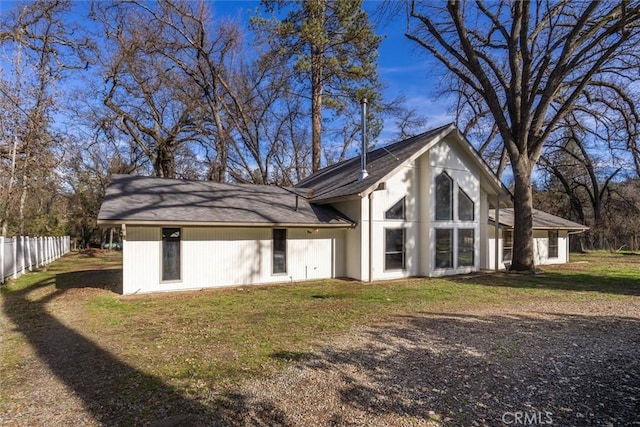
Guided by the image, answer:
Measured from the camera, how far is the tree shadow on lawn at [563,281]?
11125 mm

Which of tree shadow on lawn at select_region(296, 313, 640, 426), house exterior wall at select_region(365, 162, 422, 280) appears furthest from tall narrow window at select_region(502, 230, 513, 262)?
tree shadow on lawn at select_region(296, 313, 640, 426)

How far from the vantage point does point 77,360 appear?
5.09m

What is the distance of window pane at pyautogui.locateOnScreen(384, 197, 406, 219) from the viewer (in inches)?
522

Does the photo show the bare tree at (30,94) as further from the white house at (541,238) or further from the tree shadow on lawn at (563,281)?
the white house at (541,238)

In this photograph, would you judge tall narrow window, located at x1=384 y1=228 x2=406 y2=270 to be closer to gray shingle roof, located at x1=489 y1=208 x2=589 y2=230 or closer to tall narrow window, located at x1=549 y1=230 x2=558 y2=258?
gray shingle roof, located at x1=489 y1=208 x2=589 y2=230

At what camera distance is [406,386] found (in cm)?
416

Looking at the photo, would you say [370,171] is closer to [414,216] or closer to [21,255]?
[414,216]

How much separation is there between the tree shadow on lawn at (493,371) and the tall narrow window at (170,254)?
6.87 metres

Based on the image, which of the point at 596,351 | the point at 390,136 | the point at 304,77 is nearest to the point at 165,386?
the point at 596,351

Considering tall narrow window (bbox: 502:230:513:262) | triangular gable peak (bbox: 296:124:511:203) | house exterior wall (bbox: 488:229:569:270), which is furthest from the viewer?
tall narrow window (bbox: 502:230:513:262)

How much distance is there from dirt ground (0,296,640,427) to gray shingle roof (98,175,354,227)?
463cm

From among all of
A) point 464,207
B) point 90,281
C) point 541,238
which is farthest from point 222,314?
point 541,238

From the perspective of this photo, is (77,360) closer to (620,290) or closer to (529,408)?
(529,408)

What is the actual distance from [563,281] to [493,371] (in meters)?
10.6
